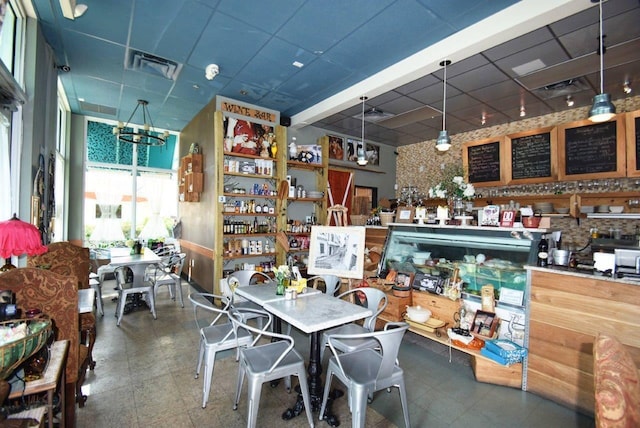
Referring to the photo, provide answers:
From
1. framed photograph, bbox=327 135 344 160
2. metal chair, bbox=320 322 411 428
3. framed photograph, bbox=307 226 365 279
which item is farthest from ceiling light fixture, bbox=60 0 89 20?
framed photograph, bbox=327 135 344 160

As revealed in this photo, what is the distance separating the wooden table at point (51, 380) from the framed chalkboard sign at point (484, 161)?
6.42m

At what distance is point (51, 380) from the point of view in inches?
58.7

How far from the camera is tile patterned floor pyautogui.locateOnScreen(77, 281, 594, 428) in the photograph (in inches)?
86.4

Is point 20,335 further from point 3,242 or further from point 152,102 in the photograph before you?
point 152,102

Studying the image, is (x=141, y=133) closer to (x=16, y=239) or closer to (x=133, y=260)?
(x=133, y=260)

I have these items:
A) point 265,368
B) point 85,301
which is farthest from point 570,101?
point 85,301

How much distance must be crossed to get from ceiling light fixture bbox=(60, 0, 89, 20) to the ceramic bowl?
4519mm

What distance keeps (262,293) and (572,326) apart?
2668mm

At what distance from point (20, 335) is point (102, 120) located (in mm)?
6617

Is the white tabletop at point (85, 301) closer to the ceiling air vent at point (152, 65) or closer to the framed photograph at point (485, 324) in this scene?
the ceiling air vent at point (152, 65)

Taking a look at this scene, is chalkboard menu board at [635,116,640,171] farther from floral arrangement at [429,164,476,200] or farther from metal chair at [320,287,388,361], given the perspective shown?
metal chair at [320,287,388,361]

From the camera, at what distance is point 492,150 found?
568 centimetres

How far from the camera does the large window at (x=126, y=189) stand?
21.2 ft

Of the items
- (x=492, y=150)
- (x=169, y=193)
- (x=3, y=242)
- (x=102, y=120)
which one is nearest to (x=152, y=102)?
(x=102, y=120)
